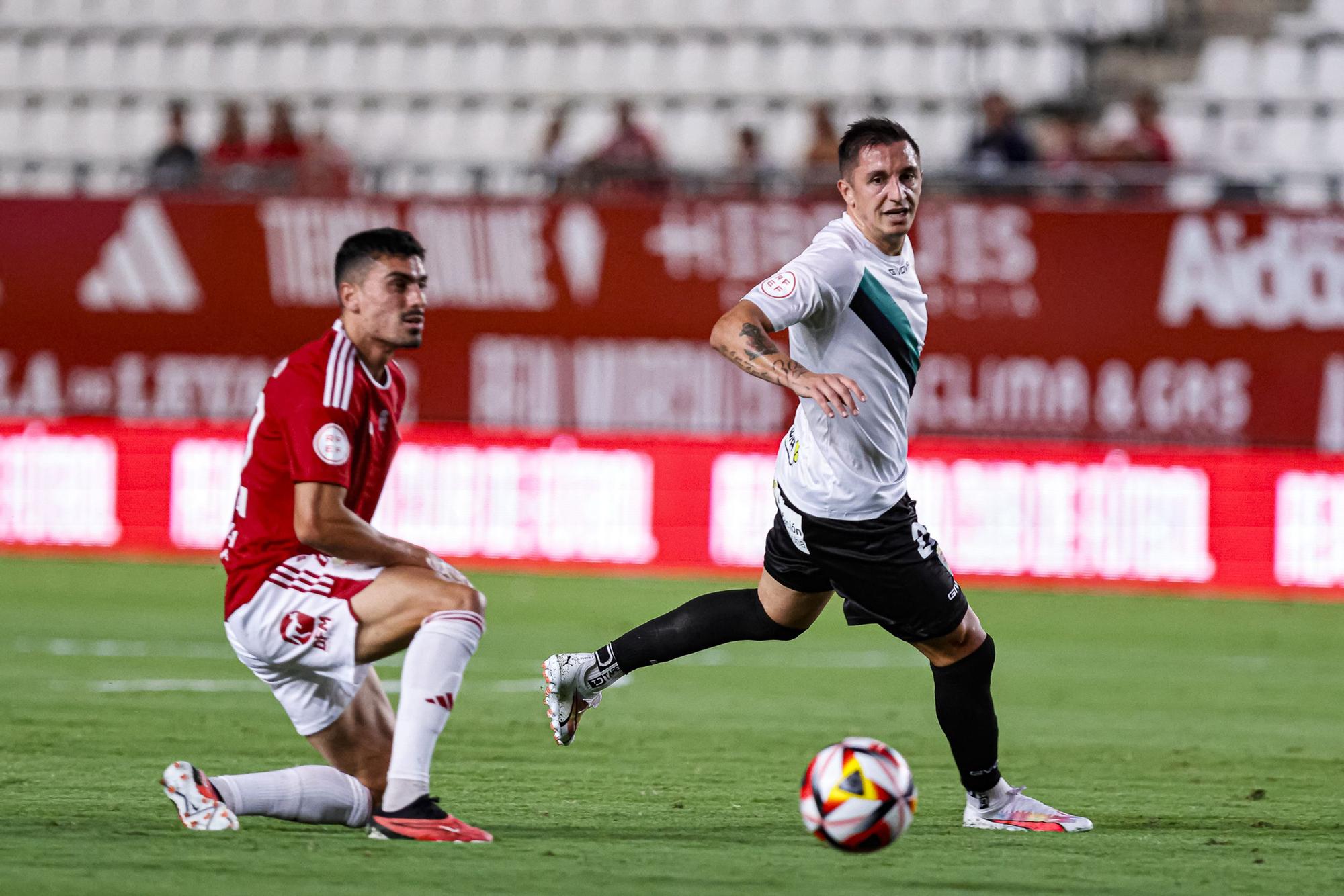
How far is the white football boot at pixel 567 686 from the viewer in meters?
6.57

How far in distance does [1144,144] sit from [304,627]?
11.8 metres

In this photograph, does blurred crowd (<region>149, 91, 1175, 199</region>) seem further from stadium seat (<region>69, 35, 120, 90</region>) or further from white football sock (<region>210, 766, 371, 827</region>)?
white football sock (<region>210, 766, 371, 827</region>)

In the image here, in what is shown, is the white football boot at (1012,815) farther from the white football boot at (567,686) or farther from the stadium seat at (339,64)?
the stadium seat at (339,64)

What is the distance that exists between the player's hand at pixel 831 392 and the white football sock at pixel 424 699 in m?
1.16

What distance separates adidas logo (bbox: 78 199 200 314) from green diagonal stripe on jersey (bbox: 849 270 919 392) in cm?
1154

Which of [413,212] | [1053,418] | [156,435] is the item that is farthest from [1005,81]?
[156,435]

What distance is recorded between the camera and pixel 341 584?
229 inches

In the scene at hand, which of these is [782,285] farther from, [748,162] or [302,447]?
[748,162]

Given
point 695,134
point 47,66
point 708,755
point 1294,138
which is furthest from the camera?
point 47,66

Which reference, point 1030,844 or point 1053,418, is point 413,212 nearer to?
point 1053,418

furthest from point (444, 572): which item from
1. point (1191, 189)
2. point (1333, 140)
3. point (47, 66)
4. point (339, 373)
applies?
point (47, 66)

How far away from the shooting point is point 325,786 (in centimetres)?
585

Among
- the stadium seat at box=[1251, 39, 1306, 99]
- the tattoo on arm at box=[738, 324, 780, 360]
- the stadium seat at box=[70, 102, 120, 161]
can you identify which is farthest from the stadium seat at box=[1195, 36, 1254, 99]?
the tattoo on arm at box=[738, 324, 780, 360]

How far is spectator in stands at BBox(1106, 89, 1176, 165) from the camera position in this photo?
1602 cm
